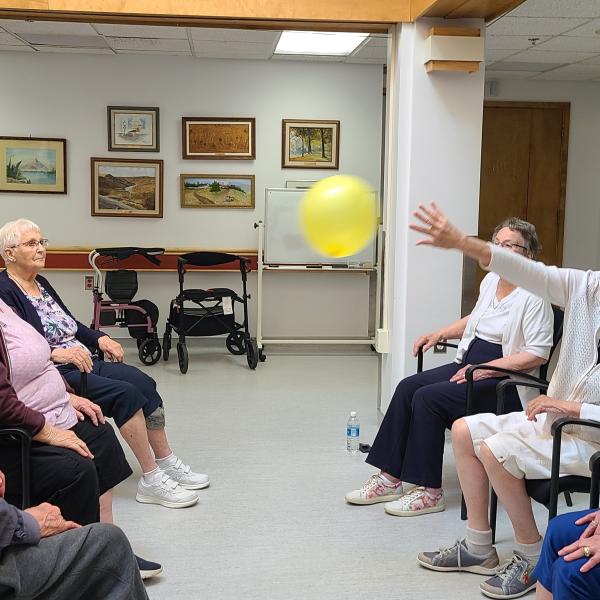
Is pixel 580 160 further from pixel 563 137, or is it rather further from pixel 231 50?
pixel 231 50

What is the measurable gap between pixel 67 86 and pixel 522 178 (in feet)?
16.2

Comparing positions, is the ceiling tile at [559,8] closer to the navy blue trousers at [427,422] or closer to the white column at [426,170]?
the white column at [426,170]

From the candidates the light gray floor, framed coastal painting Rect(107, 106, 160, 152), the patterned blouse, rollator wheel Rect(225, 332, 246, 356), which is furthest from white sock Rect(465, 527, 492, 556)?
framed coastal painting Rect(107, 106, 160, 152)

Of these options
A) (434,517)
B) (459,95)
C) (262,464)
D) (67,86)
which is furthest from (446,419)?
(67,86)

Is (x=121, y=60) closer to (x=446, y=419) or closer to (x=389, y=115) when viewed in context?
Answer: (x=389, y=115)

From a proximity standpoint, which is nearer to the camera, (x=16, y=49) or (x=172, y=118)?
(x=16, y=49)

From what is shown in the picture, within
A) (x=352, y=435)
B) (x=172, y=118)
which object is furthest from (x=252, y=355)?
(x=172, y=118)

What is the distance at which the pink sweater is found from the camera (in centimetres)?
278

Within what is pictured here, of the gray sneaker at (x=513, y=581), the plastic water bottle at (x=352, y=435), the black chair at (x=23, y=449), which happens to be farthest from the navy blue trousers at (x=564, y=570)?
the plastic water bottle at (x=352, y=435)

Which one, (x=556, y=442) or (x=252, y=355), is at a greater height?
(x=556, y=442)

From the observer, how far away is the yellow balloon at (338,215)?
3.37m

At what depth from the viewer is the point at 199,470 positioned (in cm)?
416

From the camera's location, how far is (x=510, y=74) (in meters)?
8.35

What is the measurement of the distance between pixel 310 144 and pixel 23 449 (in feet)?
19.4
